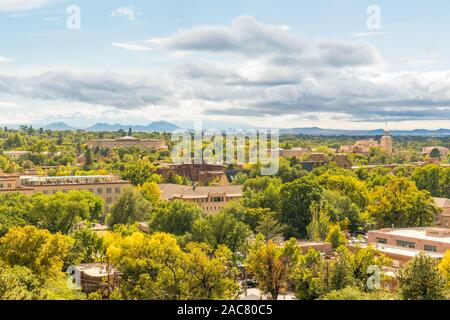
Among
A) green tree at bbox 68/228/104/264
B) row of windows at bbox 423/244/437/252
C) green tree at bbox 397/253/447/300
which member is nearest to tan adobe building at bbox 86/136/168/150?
green tree at bbox 68/228/104/264

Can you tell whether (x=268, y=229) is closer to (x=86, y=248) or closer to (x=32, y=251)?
(x=86, y=248)

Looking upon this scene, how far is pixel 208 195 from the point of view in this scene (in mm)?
71625

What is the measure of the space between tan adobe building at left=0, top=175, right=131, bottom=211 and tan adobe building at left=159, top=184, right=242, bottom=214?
5830mm

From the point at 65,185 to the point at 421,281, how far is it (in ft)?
172

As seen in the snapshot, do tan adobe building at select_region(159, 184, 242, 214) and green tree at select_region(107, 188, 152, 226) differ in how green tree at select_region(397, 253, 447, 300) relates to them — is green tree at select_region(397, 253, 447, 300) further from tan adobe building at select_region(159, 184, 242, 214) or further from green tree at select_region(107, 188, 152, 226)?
tan adobe building at select_region(159, 184, 242, 214)

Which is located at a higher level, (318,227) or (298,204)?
(298,204)

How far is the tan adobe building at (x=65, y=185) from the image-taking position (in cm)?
7003

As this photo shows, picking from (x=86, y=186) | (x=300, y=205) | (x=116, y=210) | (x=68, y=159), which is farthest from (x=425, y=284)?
(x=68, y=159)

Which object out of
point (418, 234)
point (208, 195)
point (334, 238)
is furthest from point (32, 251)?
point (208, 195)

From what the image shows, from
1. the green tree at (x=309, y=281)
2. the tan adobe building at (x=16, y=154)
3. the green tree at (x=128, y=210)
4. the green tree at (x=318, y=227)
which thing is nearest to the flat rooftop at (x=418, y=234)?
the green tree at (x=318, y=227)

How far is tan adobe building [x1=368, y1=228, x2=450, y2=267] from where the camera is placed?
4101cm

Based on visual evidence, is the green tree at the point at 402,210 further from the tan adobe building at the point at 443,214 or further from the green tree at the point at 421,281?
the green tree at the point at 421,281
